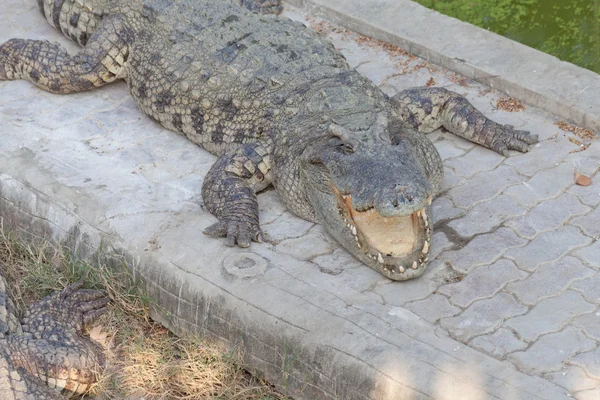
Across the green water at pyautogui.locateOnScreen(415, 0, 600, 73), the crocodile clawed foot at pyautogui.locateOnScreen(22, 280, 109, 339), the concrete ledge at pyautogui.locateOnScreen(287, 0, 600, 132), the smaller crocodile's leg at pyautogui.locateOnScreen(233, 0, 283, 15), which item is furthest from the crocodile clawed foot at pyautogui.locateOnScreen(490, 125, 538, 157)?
the crocodile clawed foot at pyautogui.locateOnScreen(22, 280, 109, 339)

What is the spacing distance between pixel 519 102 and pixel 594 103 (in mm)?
488

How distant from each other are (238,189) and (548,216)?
165 centimetres

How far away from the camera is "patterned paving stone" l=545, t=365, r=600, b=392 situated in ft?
12.4

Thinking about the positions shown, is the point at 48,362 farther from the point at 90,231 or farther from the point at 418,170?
the point at 418,170

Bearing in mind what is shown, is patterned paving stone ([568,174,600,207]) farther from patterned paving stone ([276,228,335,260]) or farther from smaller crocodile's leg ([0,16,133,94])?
smaller crocodile's leg ([0,16,133,94])

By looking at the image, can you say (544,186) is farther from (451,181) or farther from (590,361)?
(590,361)

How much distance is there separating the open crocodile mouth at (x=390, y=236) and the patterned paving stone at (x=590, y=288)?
72cm

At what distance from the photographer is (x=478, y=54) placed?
622 centimetres

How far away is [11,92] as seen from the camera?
6.32 metres

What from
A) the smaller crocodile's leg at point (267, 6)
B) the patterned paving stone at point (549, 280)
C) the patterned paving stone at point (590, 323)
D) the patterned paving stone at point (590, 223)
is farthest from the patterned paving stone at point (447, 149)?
the smaller crocodile's leg at point (267, 6)

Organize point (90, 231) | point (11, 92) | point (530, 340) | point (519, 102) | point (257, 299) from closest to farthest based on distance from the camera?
point (530, 340), point (257, 299), point (90, 231), point (519, 102), point (11, 92)

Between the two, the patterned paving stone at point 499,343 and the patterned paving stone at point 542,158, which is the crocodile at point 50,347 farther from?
the patterned paving stone at point 542,158

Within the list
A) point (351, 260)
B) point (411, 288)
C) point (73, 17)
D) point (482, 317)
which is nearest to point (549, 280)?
point (482, 317)

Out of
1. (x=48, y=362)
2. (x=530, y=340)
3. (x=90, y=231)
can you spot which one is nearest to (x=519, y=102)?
(x=530, y=340)
